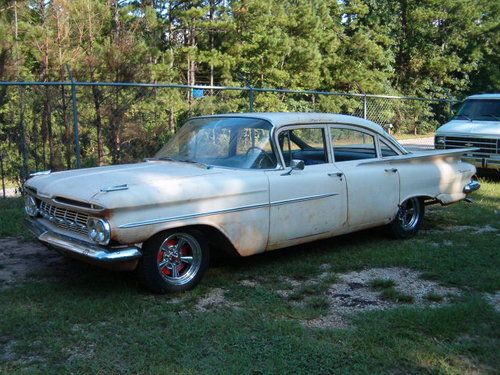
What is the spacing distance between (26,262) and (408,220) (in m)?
4.35

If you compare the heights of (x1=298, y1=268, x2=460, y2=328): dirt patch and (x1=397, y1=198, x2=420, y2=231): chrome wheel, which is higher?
(x1=397, y1=198, x2=420, y2=231): chrome wheel

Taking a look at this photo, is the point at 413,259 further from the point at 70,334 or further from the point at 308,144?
the point at 70,334

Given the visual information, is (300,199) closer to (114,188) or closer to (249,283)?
(249,283)

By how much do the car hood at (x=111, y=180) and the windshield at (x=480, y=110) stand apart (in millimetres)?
8909

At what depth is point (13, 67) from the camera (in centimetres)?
1268

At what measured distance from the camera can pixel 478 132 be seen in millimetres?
11680

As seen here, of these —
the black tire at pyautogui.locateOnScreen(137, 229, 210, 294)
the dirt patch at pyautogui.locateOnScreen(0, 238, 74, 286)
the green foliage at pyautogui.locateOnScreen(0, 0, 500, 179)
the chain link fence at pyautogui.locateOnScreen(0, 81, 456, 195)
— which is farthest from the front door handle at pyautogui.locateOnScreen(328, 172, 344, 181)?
the green foliage at pyautogui.locateOnScreen(0, 0, 500, 179)

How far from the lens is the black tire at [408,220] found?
6.64 m

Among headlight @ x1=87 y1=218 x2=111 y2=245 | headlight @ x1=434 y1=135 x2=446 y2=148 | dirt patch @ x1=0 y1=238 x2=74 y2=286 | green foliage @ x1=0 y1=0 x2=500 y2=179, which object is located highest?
green foliage @ x1=0 y1=0 x2=500 y2=179

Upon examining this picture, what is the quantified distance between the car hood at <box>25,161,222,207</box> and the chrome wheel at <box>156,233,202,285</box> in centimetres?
49

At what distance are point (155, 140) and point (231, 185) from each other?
5.46 meters

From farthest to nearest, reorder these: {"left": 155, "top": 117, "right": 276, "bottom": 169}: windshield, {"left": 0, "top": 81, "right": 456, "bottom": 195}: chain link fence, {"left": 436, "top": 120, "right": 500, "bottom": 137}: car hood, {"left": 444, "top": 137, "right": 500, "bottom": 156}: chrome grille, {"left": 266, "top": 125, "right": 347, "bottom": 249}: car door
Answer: {"left": 436, "top": 120, "right": 500, "bottom": 137}: car hood < {"left": 444, "top": 137, "right": 500, "bottom": 156}: chrome grille < {"left": 0, "top": 81, "right": 456, "bottom": 195}: chain link fence < {"left": 155, "top": 117, "right": 276, "bottom": 169}: windshield < {"left": 266, "top": 125, "right": 347, "bottom": 249}: car door

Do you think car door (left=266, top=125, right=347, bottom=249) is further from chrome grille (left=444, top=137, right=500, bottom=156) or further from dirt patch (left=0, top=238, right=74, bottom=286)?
chrome grille (left=444, top=137, right=500, bottom=156)

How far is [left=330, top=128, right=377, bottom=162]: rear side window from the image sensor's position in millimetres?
6207
